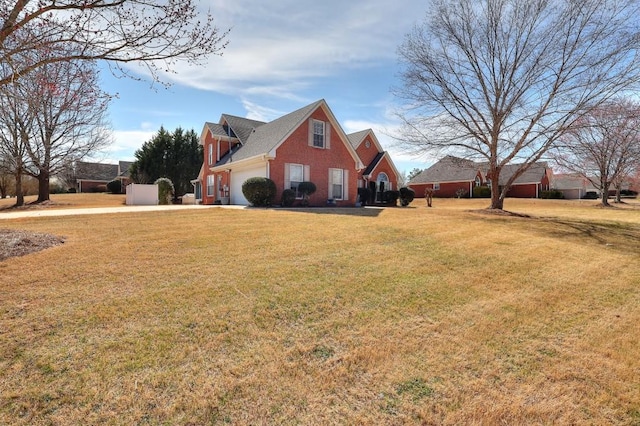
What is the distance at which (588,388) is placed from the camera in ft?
9.39

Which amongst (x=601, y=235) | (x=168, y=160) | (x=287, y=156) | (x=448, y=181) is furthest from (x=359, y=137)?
(x=601, y=235)

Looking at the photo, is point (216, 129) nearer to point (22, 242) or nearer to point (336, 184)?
point (336, 184)

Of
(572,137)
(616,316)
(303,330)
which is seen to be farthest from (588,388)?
(572,137)

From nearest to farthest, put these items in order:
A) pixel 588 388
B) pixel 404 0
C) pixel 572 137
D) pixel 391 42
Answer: pixel 588 388 → pixel 404 0 → pixel 572 137 → pixel 391 42

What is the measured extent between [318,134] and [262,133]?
4.28 metres

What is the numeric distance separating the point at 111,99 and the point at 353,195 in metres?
16.7

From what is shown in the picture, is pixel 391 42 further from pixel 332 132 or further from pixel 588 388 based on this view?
pixel 588 388

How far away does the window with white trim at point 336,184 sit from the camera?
2081 cm

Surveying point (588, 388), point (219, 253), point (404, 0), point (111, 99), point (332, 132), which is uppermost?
point (404, 0)

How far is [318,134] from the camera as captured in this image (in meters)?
19.9

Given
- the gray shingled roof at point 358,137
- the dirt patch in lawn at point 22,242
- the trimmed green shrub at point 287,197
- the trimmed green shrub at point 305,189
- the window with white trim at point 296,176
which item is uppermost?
the gray shingled roof at point 358,137

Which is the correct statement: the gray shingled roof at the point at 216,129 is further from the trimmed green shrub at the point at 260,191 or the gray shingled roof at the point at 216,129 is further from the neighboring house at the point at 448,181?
the neighboring house at the point at 448,181

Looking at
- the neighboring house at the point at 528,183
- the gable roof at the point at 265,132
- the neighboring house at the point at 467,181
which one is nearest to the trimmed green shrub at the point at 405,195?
the gable roof at the point at 265,132

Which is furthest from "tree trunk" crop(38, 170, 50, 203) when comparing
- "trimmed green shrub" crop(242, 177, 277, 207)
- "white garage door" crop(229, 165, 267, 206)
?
"trimmed green shrub" crop(242, 177, 277, 207)
